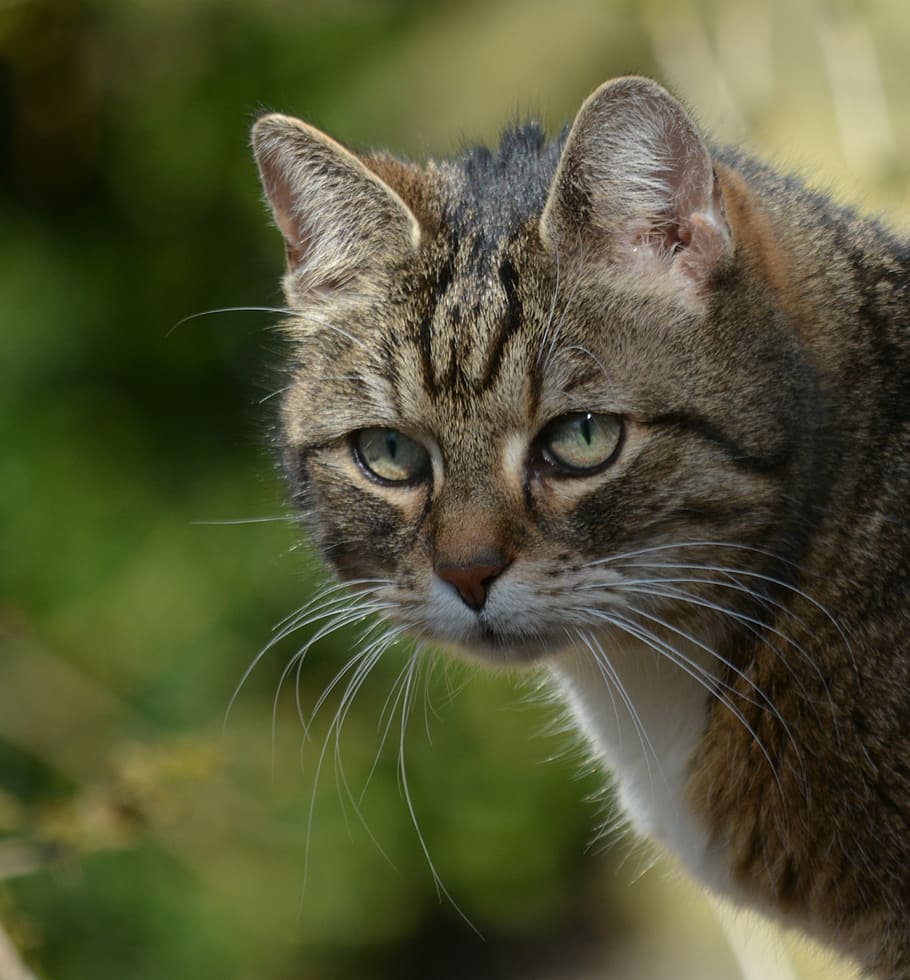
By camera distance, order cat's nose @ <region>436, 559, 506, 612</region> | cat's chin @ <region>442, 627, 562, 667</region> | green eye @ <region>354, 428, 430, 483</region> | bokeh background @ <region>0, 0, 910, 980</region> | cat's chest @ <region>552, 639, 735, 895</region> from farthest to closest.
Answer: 1. bokeh background @ <region>0, 0, 910, 980</region>
2. cat's chest @ <region>552, 639, 735, 895</region>
3. green eye @ <region>354, 428, 430, 483</region>
4. cat's chin @ <region>442, 627, 562, 667</region>
5. cat's nose @ <region>436, 559, 506, 612</region>

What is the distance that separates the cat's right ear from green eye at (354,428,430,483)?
335 millimetres

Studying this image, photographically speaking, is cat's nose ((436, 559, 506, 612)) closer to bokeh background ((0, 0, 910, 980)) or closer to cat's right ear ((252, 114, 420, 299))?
cat's right ear ((252, 114, 420, 299))

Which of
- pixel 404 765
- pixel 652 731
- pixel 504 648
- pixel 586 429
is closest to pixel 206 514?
pixel 404 765

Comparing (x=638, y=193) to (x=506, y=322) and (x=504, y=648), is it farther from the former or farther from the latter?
(x=504, y=648)

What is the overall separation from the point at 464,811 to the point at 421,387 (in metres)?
3.29

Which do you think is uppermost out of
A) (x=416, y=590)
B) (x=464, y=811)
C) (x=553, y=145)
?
(x=553, y=145)

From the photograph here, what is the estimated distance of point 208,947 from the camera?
15.9 feet

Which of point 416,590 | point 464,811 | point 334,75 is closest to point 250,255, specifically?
point 334,75

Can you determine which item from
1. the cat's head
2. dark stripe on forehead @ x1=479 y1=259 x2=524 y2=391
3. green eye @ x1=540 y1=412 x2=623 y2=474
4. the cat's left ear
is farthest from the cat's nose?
the cat's left ear

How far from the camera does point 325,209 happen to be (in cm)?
267

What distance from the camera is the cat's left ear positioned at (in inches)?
90.7

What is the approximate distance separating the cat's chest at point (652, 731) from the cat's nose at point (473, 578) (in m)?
0.30

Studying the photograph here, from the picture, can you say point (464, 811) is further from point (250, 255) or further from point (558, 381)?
point (558, 381)

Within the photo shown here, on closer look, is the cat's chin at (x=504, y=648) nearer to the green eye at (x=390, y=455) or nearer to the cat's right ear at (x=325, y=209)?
the green eye at (x=390, y=455)
